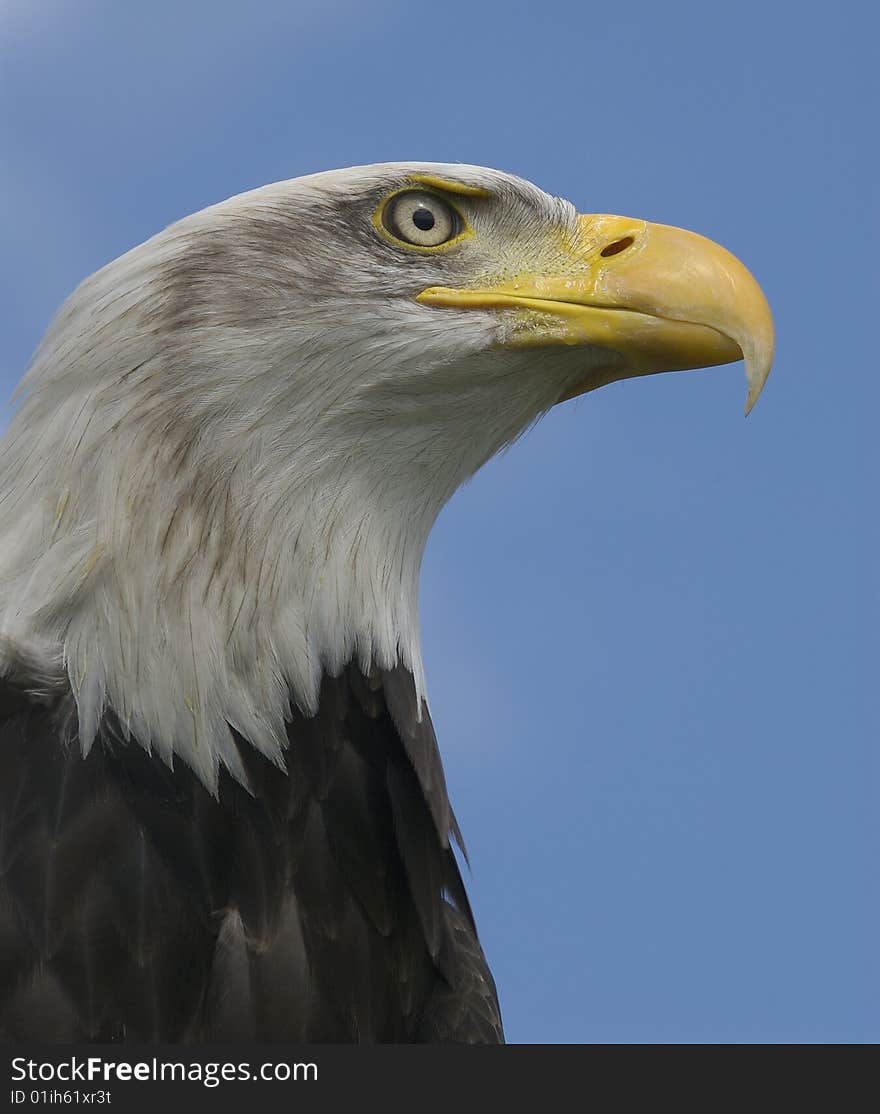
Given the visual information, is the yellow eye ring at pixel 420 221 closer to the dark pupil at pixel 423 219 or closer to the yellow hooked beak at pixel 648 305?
the dark pupil at pixel 423 219

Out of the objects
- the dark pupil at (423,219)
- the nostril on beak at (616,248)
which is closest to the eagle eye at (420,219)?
the dark pupil at (423,219)

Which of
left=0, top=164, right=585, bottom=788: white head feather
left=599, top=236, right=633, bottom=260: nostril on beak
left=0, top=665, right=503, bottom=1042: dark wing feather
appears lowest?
left=0, top=665, right=503, bottom=1042: dark wing feather

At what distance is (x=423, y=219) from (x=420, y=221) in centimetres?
1

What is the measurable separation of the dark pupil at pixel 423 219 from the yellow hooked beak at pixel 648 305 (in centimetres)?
27

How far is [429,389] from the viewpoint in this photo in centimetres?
496

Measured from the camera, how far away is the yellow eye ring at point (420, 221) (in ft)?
16.8

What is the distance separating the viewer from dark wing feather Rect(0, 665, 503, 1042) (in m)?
4.29

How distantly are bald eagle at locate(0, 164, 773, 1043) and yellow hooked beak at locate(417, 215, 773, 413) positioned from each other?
10 millimetres

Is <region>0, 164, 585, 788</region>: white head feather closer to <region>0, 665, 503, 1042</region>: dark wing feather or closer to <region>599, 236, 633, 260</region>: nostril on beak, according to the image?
<region>0, 665, 503, 1042</region>: dark wing feather

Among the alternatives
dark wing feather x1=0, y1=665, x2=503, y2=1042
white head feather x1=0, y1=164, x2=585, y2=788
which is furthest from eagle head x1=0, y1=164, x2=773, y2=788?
dark wing feather x1=0, y1=665, x2=503, y2=1042

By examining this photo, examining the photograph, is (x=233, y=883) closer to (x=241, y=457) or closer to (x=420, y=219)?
(x=241, y=457)

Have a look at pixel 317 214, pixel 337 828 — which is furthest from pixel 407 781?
pixel 317 214

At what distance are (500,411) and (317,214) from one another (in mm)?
875

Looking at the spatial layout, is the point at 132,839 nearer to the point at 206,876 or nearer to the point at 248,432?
the point at 206,876
